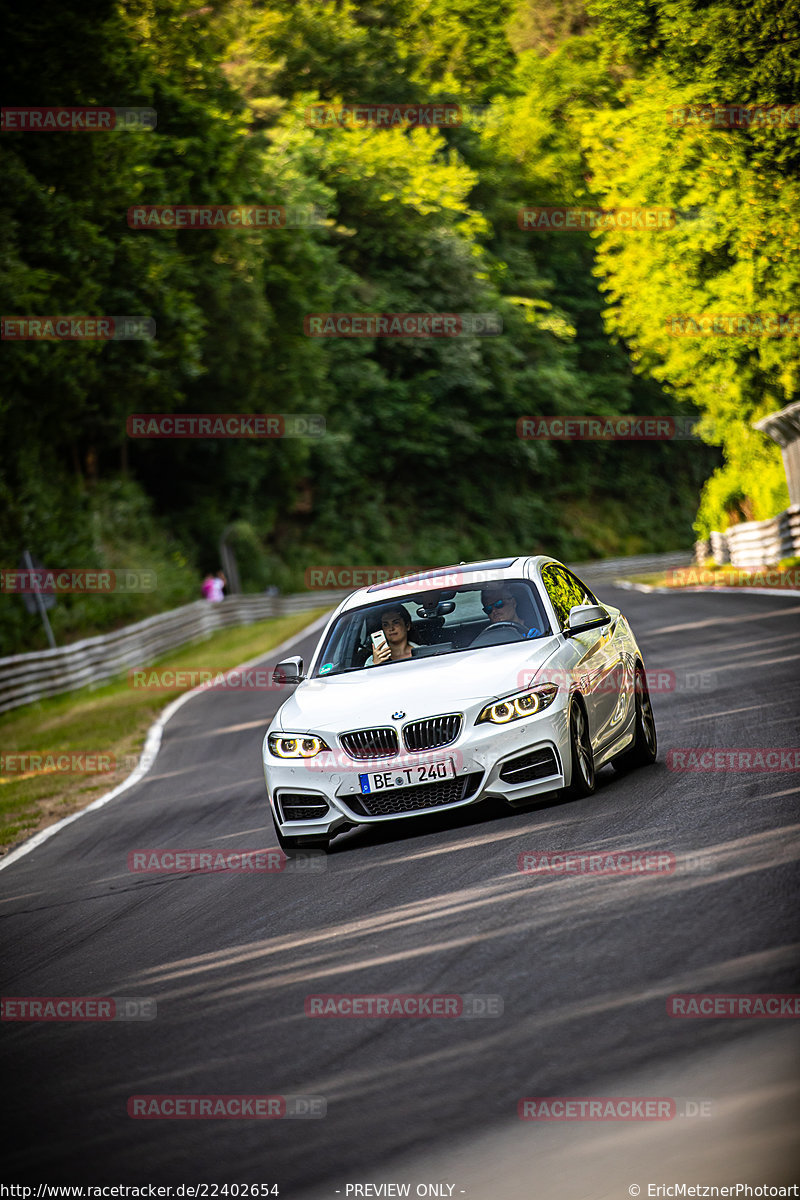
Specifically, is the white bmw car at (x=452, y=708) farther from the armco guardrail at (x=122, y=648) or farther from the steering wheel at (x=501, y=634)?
the armco guardrail at (x=122, y=648)

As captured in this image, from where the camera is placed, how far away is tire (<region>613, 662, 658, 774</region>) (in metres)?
10.2

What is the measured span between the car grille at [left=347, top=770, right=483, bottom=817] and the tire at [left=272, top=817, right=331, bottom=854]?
1.25 ft

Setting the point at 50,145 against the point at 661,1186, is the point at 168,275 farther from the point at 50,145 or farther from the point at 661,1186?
the point at 661,1186

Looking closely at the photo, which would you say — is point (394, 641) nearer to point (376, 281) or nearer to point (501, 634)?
point (501, 634)

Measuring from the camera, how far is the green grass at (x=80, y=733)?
14.5 m

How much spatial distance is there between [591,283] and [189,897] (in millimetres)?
74022

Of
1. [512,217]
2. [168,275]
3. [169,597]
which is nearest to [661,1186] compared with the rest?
[168,275]

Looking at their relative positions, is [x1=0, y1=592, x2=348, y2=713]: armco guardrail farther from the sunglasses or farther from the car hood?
the car hood

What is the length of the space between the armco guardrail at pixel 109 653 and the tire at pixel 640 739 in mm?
16610

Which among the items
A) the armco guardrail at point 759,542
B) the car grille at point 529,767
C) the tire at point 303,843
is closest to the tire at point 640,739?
the car grille at point 529,767

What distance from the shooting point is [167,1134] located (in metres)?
4.62

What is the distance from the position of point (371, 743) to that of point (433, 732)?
1.26 ft

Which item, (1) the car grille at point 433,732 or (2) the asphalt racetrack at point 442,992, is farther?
(1) the car grille at point 433,732

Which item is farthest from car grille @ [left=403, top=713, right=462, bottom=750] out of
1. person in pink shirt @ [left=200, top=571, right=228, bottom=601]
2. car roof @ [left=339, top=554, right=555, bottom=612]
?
person in pink shirt @ [left=200, top=571, right=228, bottom=601]
